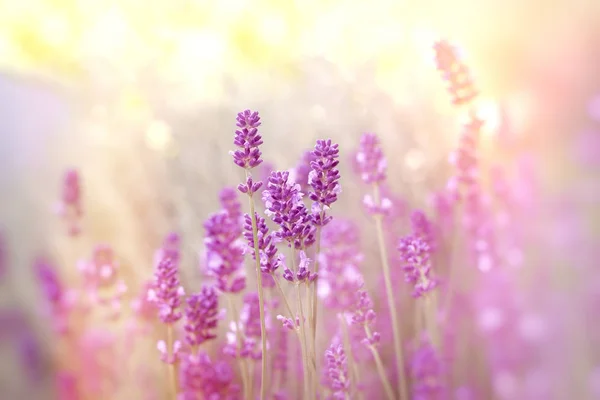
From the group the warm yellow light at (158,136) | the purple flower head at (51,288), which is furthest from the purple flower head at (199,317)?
the warm yellow light at (158,136)

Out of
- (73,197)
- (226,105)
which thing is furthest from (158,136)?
(73,197)

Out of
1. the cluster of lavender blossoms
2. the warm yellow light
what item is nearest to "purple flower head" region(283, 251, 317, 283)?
the cluster of lavender blossoms

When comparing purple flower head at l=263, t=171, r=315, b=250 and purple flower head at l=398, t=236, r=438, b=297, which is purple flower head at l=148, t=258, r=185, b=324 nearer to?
purple flower head at l=263, t=171, r=315, b=250

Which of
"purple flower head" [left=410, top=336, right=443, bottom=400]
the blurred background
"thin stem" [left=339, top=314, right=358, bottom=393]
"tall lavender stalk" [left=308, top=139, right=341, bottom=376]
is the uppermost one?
the blurred background

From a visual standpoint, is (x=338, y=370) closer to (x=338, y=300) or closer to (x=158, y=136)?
(x=338, y=300)

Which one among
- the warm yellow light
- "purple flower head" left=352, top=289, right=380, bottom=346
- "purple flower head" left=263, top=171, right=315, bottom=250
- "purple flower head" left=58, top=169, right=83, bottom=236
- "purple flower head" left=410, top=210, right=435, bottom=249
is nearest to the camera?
"purple flower head" left=263, top=171, right=315, bottom=250

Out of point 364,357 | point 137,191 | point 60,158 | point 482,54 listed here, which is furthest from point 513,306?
point 60,158

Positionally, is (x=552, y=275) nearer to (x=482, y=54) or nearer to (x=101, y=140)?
(x=482, y=54)
